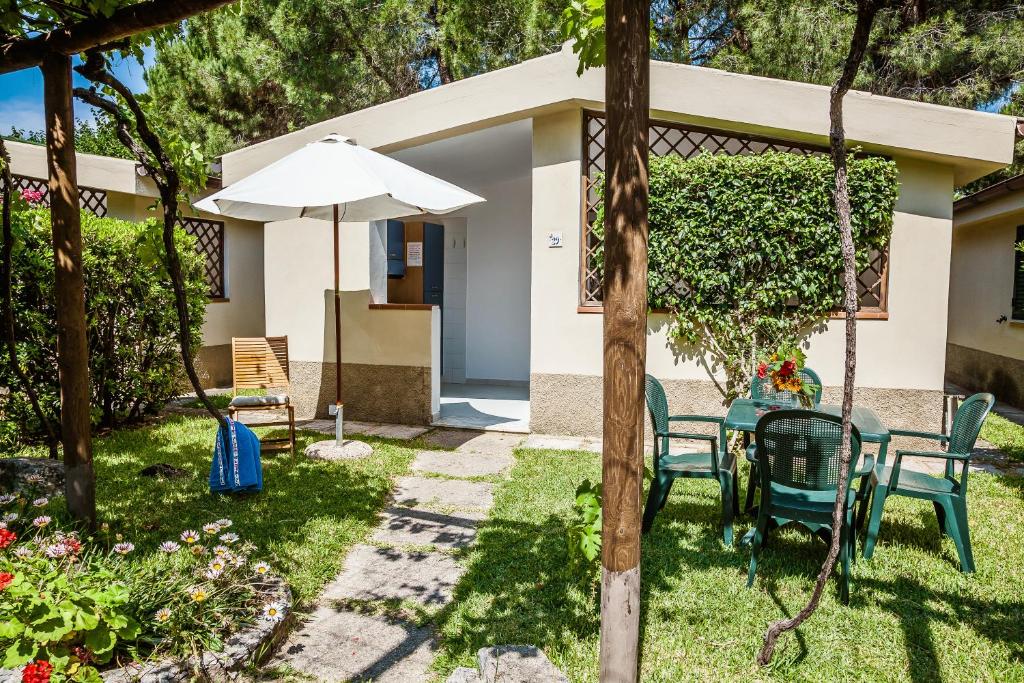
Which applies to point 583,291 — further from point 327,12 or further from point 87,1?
point 327,12

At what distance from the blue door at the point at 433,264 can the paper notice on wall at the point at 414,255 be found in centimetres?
37

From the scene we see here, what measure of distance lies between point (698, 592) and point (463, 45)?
11631mm

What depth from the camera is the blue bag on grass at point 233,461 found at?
4.76 meters

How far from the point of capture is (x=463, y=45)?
12484mm

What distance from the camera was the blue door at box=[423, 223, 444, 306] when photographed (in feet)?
30.7

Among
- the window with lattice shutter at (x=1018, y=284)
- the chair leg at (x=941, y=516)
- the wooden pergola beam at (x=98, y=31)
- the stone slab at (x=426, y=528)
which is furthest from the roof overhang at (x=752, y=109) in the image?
the stone slab at (x=426, y=528)

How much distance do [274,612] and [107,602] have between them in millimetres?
729

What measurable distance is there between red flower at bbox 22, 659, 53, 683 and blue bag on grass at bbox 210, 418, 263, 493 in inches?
105

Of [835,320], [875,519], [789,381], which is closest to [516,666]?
[875,519]

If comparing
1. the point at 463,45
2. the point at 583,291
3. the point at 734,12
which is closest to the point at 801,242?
the point at 583,291

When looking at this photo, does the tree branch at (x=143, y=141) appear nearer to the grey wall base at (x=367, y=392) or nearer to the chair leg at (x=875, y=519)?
the grey wall base at (x=367, y=392)

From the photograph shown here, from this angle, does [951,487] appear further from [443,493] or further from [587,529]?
[443,493]

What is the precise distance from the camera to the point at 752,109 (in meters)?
6.34

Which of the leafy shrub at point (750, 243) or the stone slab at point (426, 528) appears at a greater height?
the leafy shrub at point (750, 243)
